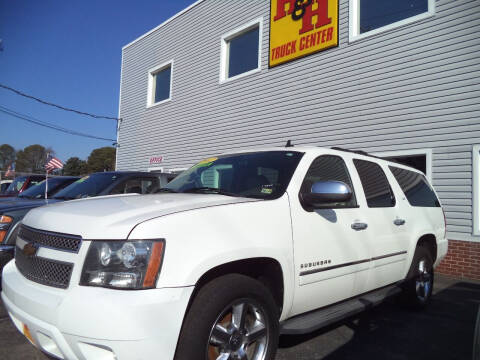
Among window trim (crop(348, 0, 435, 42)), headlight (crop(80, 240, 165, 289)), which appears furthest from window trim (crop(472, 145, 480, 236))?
headlight (crop(80, 240, 165, 289))

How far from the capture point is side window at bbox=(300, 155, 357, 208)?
293cm

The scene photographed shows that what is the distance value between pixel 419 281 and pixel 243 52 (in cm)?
888

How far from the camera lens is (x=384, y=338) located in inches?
133

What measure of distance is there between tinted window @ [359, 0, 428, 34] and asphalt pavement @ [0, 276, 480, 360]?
20.2 feet

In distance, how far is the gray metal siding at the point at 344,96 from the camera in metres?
6.45

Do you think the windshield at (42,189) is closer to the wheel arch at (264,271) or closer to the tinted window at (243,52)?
the wheel arch at (264,271)

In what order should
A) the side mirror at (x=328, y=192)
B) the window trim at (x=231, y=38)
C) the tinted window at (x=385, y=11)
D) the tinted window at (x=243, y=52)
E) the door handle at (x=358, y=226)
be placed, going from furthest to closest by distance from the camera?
1. the tinted window at (x=243, y=52)
2. the window trim at (x=231, y=38)
3. the tinted window at (x=385, y=11)
4. the door handle at (x=358, y=226)
5. the side mirror at (x=328, y=192)

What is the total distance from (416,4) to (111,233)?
8234mm

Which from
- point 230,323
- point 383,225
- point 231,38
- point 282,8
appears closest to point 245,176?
point 230,323

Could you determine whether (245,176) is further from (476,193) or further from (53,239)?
(476,193)

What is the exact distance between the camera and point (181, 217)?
77.9 inches

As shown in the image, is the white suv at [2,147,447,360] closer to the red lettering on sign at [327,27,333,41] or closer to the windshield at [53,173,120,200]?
the windshield at [53,173,120,200]

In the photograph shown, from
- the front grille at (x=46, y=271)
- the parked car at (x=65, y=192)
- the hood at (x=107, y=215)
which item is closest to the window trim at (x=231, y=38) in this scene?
the parked car at (x=65, y=192)

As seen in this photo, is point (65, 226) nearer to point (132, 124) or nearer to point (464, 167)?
point (464, 167)
